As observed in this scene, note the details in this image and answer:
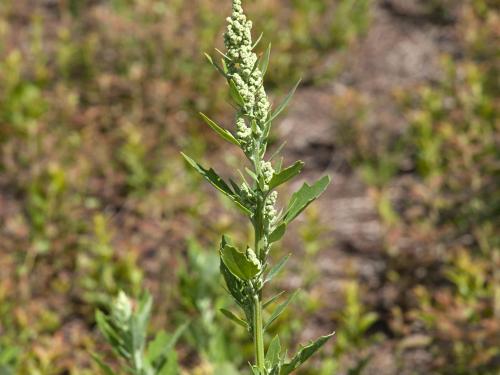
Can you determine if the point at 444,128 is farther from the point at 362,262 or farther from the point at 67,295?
the point at 67,295

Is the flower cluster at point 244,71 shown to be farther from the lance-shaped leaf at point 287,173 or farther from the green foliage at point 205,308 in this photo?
the green foliage at point 205,308

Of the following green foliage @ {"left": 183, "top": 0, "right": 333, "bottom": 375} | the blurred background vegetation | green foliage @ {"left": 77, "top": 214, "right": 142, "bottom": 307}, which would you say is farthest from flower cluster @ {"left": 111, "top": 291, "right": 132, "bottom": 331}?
green foliage @ {"left": 77, "top": 214, "right": 142, "bottom": 307}

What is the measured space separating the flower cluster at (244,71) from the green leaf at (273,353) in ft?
1.56

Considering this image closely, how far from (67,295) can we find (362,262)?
1.60 metres

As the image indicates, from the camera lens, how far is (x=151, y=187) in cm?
462

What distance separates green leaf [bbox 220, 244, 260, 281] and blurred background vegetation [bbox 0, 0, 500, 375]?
49.0 inches

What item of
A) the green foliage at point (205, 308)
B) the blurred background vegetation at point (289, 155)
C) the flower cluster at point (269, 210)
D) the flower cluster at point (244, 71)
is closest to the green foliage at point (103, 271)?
the blurred background vegetation at point (289, 155)

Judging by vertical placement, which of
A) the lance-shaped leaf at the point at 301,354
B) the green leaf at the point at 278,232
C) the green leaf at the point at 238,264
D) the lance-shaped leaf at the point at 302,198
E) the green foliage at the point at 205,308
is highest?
the green foliage at the point at 205,308

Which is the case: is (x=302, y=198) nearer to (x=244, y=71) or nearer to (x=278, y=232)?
(x=278, y=232)

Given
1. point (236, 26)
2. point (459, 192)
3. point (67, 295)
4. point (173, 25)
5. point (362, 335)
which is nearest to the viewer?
point (236, 26)

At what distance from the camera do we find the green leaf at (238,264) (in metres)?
1.52

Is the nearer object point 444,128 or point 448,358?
point 448,358

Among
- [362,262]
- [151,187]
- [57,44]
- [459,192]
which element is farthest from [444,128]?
[57,44]

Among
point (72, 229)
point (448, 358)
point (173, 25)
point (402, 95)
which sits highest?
point (173, 25)
